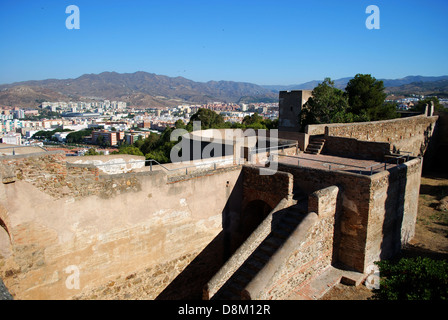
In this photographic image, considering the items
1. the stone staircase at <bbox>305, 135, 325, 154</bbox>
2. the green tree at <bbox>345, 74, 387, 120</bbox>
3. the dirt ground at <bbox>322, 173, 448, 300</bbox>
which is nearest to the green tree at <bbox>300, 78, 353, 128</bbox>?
the green tree at <bbox>345, 74, 387, 120</bbox>

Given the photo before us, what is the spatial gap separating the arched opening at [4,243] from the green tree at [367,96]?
70.2 feet

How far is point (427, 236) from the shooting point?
12648mm

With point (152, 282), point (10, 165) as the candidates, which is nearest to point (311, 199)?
point (152, 282)

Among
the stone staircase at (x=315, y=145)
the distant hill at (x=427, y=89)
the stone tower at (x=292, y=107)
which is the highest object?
the distant hill at (x=427, y=89)

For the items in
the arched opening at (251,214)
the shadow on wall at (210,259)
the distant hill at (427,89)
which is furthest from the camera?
the distant hill at (427,89)

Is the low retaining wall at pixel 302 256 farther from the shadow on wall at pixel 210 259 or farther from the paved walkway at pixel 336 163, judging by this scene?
the shadow on wall at pixel 210 259

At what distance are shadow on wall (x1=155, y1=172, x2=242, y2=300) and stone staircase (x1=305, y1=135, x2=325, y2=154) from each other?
15.4ft

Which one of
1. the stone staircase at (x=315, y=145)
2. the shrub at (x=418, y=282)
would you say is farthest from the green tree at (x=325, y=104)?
the shrub at (x=418, y=282)

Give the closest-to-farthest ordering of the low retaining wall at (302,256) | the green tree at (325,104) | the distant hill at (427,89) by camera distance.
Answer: the low retaining wall at (302,256)
the green tree at (325,104)
the distant hill at (427,89)

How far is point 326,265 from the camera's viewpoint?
9.34 metres

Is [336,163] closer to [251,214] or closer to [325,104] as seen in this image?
[251,214]

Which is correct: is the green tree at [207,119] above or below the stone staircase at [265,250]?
above

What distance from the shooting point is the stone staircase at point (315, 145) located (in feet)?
45.8
